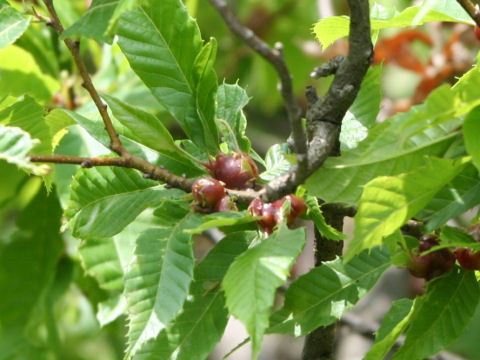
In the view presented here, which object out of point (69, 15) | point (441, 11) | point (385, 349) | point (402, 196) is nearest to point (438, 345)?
point (385, 349)

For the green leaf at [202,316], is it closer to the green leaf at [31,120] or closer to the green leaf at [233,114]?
the green leaf at [233,114]

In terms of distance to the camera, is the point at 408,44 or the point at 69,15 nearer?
the point at 69,15

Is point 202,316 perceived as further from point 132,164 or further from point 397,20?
point 397,20

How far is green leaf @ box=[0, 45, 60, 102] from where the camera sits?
167 centimetres

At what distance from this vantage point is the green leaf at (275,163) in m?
1.08

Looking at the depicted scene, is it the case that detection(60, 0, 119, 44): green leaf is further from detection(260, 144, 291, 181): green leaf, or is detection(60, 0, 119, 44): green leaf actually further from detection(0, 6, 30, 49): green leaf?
detection(260, 144, 291, 181): green leaf

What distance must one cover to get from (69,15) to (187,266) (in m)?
1.20

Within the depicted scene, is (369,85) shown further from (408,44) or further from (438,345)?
(408,44)

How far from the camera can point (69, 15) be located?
6.16ft

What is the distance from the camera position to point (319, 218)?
38.0 inches

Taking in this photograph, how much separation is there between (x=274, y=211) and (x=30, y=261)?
3.79 feet

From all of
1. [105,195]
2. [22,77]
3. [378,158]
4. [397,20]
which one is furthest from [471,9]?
[22,77]

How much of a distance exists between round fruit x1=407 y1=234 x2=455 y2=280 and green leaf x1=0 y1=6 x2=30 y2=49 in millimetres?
630

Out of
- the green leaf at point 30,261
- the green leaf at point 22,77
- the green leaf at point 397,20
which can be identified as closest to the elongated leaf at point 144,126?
the green leaf at point 397,20
